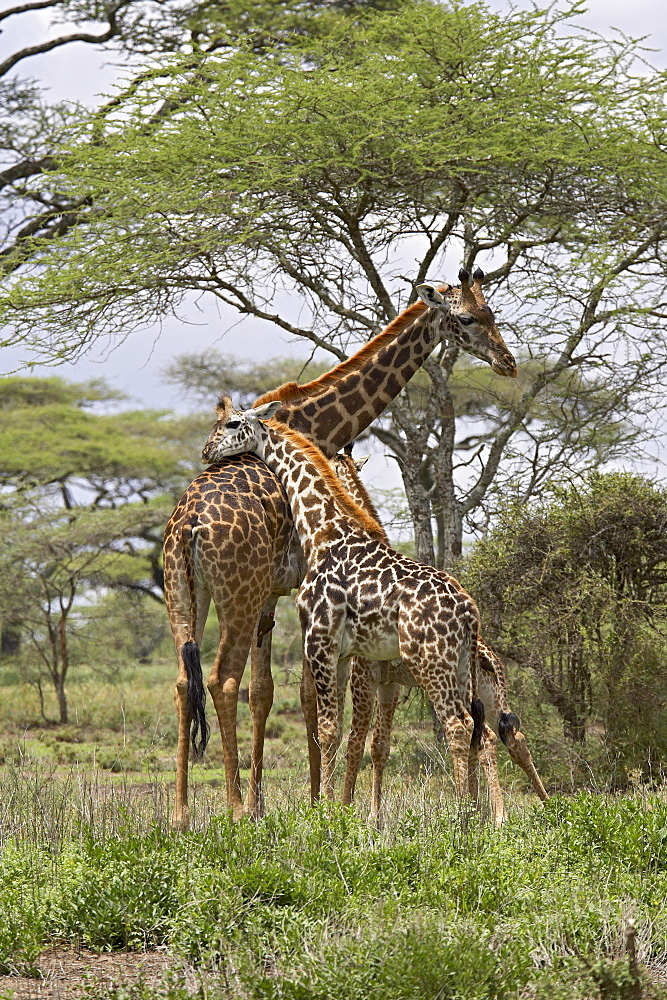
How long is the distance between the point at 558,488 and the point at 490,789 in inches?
163

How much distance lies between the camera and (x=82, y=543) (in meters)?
21.2

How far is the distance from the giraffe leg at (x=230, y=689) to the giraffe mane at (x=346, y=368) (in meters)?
1.81

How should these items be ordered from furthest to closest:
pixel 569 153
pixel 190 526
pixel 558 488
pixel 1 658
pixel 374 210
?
pixel 1 658 → pixel 374 210 → pixel 569 153 → pixel 558 488 → pixel 190 526

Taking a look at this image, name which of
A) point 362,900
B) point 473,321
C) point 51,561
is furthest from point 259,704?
point 51,561

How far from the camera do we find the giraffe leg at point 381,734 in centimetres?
753

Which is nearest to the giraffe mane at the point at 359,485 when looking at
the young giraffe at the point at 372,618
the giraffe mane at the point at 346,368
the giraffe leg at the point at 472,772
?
the giraffe mane at the point at 346,368

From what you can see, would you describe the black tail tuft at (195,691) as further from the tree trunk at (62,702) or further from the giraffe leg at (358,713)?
the tree trunk at (62,702)

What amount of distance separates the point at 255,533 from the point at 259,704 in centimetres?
112

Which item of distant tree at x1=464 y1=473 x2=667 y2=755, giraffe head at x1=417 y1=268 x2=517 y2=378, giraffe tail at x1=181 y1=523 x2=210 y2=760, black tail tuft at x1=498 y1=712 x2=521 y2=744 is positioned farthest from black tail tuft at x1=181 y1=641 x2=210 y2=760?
distant tree at x1=464 y1=473 x2=667 y2=755

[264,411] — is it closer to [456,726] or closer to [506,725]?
[456,726]

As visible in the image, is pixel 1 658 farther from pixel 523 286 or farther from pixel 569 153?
pixel 569 153

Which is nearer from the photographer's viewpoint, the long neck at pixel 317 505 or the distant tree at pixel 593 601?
the long neck at pixel 317 505

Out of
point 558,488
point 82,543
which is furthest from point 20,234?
point 558,488

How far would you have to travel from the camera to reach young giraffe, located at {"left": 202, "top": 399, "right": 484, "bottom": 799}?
6387 mm
